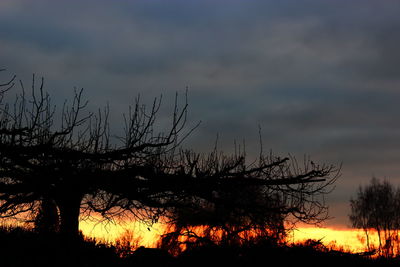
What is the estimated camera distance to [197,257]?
14961 mm

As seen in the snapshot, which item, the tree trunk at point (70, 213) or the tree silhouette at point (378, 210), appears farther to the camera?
the tree silhouette at point (378, 210)

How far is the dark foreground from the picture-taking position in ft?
48.4

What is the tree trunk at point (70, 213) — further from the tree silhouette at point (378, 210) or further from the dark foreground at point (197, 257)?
the tree silhouette at point (378, 210)

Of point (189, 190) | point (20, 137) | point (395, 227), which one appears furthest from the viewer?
point (395, 227)

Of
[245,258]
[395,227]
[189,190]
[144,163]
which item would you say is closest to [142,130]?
[144,163]

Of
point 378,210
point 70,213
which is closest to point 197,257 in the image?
point 70,213

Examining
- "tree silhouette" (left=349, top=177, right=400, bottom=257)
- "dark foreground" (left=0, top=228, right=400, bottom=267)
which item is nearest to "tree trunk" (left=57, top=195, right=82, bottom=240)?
"dark foreground" (left=0, top=228, right=400, bottom=267)

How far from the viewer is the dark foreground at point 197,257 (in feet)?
48.4

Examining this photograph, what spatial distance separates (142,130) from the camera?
18531 mm

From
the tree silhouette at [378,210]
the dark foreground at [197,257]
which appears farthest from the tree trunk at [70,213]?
the tree silhouette at [378,210]

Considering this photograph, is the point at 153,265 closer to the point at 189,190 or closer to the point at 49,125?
the point at 189,190

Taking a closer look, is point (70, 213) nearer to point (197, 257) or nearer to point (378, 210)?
point (197, 257)

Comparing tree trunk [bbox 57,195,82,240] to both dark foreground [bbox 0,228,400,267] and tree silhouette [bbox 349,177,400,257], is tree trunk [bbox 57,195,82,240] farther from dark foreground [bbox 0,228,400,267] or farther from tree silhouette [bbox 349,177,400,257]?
tree silhouette [bbox 349,177,400,257]

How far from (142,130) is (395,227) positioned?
64.5 m
